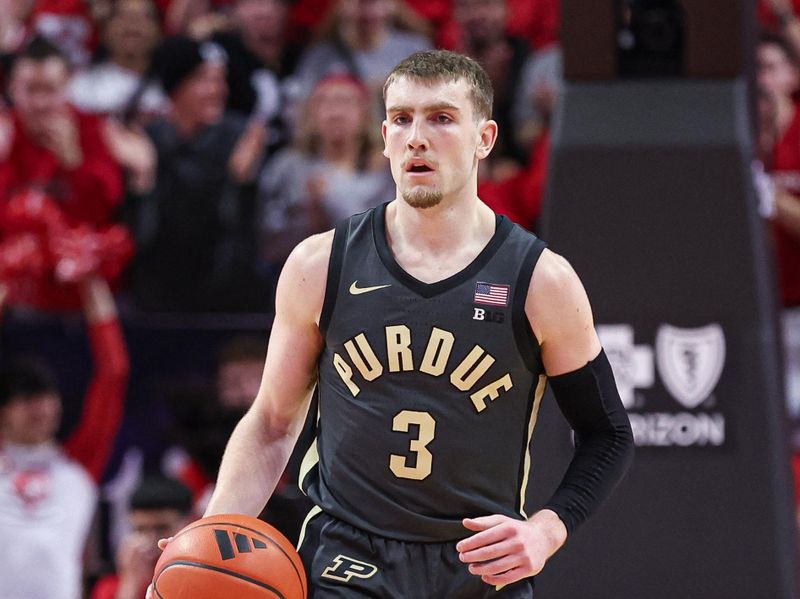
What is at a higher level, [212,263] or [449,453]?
[212,263]

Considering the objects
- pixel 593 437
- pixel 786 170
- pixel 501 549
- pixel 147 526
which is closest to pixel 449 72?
pixel 593 437

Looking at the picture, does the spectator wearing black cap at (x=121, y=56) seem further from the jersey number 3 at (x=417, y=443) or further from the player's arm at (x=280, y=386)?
the jersey number 3 at (x=417, y=443)

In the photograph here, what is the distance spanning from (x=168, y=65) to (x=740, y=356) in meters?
4.34

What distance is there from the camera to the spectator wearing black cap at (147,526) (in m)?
6.15

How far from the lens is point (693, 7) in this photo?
4727 millimetres

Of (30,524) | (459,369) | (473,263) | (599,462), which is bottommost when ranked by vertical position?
(30,524)

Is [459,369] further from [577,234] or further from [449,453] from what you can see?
[577,234]

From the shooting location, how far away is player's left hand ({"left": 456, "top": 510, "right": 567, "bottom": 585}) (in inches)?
119

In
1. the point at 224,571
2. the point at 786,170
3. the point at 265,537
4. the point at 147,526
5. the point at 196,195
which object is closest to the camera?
the point at 224,571

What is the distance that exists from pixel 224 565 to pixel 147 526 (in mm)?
3248

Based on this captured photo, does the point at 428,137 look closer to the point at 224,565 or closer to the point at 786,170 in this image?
the point at 224,565

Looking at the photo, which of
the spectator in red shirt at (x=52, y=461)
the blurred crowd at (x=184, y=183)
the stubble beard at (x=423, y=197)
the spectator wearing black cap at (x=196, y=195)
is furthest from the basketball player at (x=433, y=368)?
the spectator wearing black cap at (x=196, y=195)

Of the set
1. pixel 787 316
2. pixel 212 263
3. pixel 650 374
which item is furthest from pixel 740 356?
pixel 212 263

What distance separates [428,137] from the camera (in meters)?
3.26
